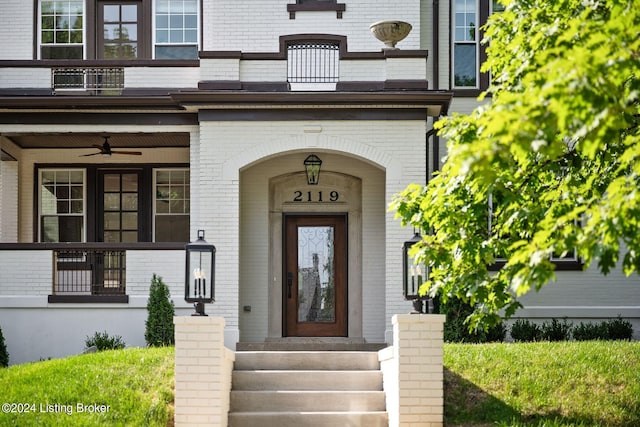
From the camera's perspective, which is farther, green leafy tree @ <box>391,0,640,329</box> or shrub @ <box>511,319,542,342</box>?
shrub @ <box>511,319,542,342</box>

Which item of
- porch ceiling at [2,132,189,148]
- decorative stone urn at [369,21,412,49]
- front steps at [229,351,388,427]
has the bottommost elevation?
front steps at [229,351,388,427]

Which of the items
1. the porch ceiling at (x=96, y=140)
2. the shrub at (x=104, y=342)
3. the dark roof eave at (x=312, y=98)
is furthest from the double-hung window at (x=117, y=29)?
the shrub at (x=104, y=342)

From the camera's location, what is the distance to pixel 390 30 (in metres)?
16.9

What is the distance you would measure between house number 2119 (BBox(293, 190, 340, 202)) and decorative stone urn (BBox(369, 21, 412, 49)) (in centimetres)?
316

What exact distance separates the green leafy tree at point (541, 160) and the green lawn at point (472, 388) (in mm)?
1753

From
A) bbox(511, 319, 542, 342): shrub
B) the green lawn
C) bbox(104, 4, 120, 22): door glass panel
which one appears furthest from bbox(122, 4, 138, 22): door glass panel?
bbox(511, 319, 542, 342): shrub

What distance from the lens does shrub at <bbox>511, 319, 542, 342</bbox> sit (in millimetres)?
17656

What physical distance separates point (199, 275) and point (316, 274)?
602 centimetres

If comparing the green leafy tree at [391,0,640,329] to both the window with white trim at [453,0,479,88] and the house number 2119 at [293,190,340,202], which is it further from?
the window with white trim at [453,0,479,88]

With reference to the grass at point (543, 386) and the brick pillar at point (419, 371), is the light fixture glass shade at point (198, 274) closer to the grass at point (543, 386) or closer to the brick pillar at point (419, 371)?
the brick pillar at point (419, 371)

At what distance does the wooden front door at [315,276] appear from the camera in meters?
18.4

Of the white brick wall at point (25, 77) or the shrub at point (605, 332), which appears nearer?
the shrub at point (605, 332)

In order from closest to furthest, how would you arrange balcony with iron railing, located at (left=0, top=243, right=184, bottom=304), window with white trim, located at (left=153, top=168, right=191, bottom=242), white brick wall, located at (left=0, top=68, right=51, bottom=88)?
1. balcony with iron railing, located at (left=0, top=243, right=184, bottom=304)
2. white brick wall, located at (left=0, top=68, right=51, bottom=88)
3. window with white trim, located at (left=153, top=168, right=191, bottom=242)

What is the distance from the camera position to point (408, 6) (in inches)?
728
